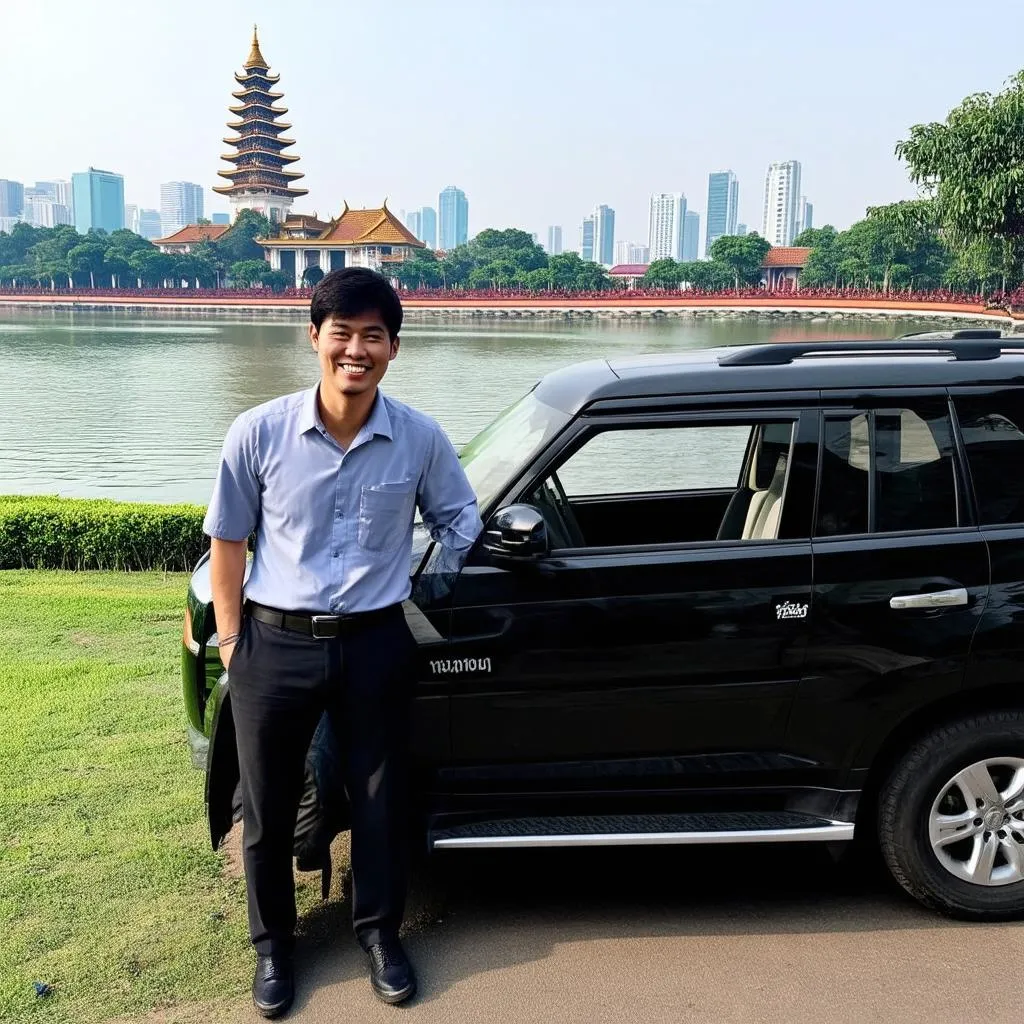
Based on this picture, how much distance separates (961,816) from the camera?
3.05 m

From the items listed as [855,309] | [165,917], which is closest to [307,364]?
[165,917]

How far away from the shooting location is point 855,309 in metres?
79.6

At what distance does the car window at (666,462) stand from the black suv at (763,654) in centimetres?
28

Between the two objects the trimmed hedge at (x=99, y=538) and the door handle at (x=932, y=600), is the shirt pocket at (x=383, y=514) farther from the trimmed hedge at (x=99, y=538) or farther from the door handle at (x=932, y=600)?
the trimmed hedge at (x=99, y=538)

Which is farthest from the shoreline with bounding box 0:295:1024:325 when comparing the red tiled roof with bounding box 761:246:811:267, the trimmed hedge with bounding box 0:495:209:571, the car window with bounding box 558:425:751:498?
the trimmed hedge with bounding box 0:495:209:571

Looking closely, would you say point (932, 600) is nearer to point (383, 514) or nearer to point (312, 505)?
point (383, 514)

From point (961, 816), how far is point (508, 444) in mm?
1696

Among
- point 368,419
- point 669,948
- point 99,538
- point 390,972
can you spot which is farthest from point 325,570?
point 99,538

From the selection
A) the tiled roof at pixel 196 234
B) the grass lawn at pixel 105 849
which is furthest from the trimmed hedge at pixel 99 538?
the tiled roof at pixel 196 234

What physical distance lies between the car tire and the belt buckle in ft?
5.45

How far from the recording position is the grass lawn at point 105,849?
285 cm

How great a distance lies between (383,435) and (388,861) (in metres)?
1.10

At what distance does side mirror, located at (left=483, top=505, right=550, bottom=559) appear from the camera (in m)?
2.79

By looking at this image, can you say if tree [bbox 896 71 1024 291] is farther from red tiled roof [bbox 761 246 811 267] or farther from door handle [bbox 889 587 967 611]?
red tiled roof [bbox 761 246 811 267]
